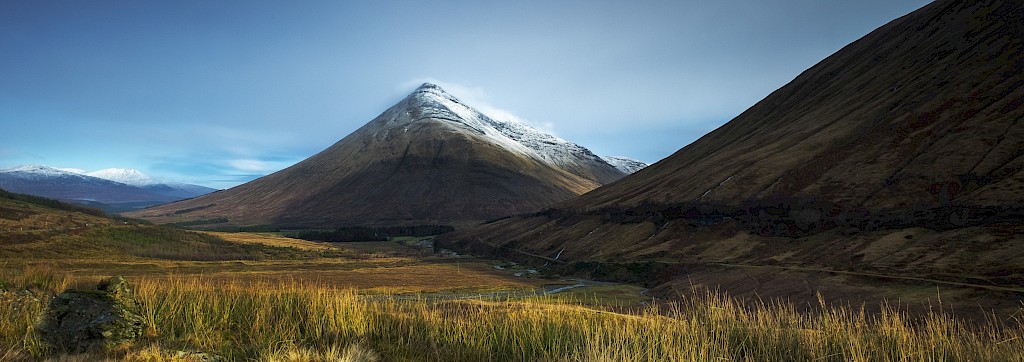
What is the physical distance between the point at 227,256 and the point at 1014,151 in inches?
3777

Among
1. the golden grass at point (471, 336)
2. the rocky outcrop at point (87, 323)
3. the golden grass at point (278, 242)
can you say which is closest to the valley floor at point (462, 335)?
the golden grass at point (471, 336)

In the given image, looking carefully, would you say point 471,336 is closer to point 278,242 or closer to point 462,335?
point 462,335

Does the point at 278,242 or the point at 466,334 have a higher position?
the point at 466,334

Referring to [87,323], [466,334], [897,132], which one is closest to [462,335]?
[466,334]

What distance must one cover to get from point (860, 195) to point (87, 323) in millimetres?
62556

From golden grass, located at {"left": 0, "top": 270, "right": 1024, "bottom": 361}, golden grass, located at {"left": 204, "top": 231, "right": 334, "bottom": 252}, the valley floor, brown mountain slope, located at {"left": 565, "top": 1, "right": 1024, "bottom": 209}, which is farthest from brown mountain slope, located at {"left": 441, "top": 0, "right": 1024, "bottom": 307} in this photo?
golden grass, located at {"left": 204, "top": 231, "right": 334, "bottom": 252}

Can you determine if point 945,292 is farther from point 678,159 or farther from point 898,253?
point 678,159

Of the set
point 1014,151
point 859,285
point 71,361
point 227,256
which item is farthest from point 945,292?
point 227,256

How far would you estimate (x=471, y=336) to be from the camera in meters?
11.0

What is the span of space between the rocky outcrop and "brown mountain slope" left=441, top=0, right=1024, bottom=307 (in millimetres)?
38747

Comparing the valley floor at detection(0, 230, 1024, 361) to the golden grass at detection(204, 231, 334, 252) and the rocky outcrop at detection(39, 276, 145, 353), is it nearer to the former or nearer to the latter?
the rocky outcrop at detection(39, 276, 145, 353)

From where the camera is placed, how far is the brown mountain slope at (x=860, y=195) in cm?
3747

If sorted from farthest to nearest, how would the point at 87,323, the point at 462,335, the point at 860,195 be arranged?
the point at 860,195
the point at 462,335
the point at 87,323

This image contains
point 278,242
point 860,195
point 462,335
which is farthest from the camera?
point 278,242
